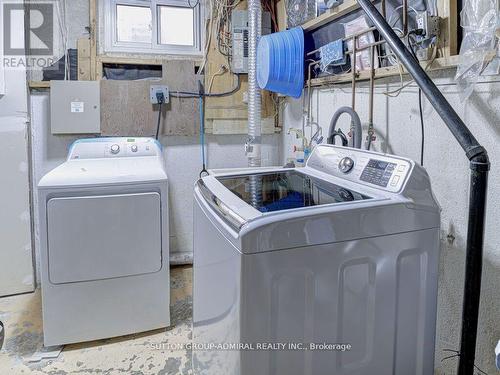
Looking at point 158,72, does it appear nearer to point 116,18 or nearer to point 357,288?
point 116,18

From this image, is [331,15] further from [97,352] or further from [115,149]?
[97,352]

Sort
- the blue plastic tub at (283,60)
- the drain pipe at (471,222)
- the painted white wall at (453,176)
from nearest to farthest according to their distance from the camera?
the drain pipe at (471,222)
the painted white wall at (453,176)
the blue plastic tub at (283,60)

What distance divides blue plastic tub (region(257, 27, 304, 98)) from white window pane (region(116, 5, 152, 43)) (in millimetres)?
1045

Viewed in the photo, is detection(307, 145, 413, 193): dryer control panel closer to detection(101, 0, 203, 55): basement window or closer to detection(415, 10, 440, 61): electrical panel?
detection(415, 10, 440, 61): electrical panel

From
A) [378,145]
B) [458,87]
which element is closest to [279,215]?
[458,87]

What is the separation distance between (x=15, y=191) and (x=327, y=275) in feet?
7.68

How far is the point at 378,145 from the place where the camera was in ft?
5.68

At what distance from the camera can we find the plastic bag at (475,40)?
1061mm

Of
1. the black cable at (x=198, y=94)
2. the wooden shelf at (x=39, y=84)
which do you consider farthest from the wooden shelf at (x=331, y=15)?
the wooden shelf at (x=39, y=84)

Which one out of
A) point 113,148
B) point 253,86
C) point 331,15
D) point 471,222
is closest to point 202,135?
point 253,86

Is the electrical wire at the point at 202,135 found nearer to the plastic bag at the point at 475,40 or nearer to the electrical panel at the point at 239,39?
the electrical panel at the point at 239,39

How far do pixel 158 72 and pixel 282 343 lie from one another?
95.7 inches

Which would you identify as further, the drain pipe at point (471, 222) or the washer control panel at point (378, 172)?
the washer control panel at point (378, 172)

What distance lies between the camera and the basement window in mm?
2697
